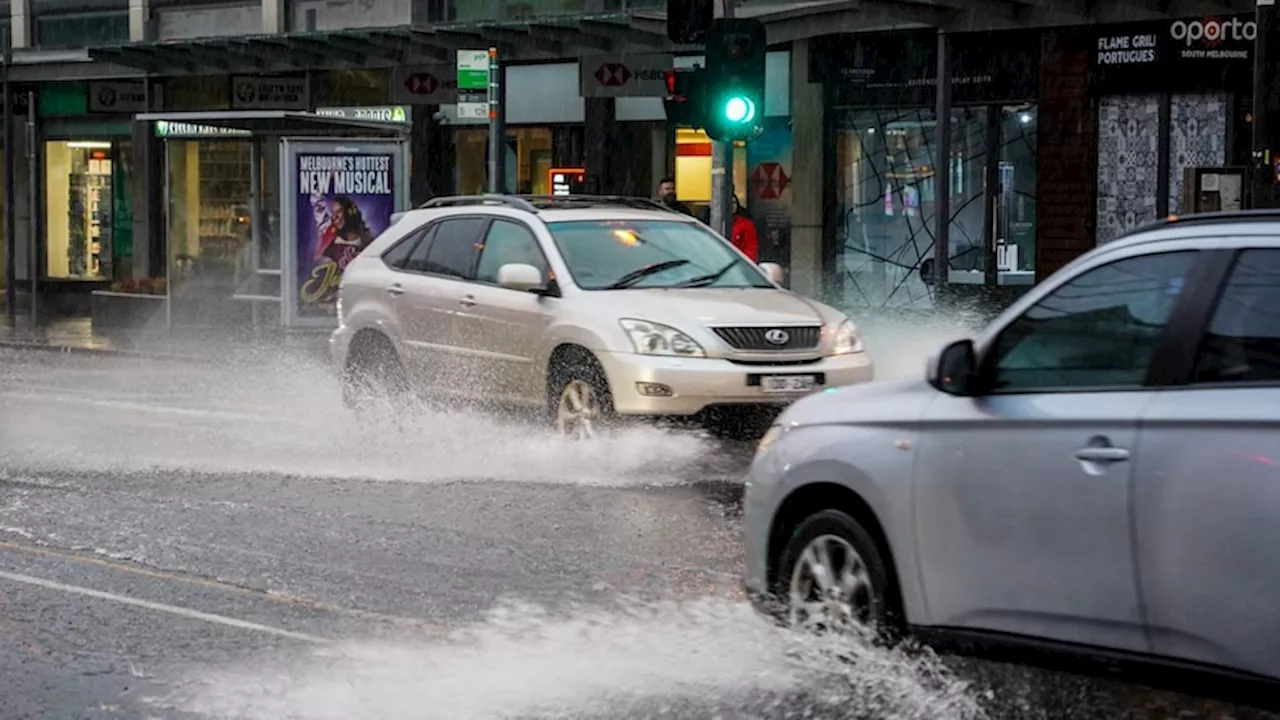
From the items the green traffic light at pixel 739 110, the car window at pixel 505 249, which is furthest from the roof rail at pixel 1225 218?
the green traffic light at pixel 739 110

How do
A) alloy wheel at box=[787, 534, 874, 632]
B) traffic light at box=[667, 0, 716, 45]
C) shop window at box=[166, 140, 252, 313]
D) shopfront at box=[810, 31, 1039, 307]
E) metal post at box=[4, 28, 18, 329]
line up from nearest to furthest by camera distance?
alloy wheel at box=[787, 534, 874, 632]
traffic light at box=[667, 0, 716, 45]
shopfront at box=[810, 31, 1039, 307]
metal post at box=[4, 28, 18, 329]
shop window at box=[166, 140, 252, 313]

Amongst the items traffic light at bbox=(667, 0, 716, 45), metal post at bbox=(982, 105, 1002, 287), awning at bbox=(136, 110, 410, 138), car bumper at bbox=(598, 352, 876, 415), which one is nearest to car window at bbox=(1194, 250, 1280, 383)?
car bumper at bbox=(598, 352, 876, 415)

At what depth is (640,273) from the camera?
14172 mm

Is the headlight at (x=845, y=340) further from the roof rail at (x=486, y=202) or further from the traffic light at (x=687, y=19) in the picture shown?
the traffic light at (x=687, y=19)

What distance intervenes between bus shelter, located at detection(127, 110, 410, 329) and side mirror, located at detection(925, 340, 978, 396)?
17749 mm

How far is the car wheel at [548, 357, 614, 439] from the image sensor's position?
13336 mm

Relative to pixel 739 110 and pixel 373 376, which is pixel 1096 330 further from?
pixel 739 110

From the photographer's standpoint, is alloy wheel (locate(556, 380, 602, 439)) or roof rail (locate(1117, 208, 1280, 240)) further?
alloy wheel (locate(556, 380, 602, 439))

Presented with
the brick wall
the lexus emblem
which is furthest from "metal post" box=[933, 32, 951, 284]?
the lexus emblem

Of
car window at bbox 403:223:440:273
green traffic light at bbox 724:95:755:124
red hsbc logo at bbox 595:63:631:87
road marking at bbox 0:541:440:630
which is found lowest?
road marking at bbox 0:541:440:630

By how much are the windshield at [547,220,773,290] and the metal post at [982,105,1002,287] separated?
11718 mm

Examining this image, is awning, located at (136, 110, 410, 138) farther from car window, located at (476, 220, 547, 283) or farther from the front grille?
the front grille

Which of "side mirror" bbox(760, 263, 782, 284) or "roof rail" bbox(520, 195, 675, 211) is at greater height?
"roof rail" bbox(520, 195, 675, 211)

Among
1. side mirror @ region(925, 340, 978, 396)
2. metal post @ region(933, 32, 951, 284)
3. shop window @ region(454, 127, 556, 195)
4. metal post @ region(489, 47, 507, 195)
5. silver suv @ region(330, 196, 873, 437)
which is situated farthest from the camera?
shop window @ region(454, 127, 556, 195)
